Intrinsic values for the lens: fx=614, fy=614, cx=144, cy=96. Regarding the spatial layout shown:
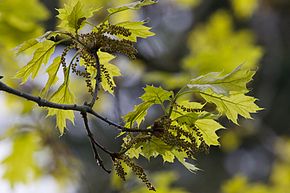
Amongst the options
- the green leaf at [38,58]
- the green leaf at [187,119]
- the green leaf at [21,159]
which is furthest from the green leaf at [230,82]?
the green leaf at [21,159]

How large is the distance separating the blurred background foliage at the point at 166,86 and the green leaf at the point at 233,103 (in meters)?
0.13

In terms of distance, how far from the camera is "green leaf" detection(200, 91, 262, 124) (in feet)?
3.90

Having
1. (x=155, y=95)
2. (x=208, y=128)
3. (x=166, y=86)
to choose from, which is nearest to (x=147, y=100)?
(x=155, y=95)

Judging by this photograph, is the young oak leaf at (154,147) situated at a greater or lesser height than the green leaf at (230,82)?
lesser

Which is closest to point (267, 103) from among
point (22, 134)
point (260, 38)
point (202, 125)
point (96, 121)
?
point (260, 38)

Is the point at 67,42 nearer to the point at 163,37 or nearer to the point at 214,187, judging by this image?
the point at 163,37

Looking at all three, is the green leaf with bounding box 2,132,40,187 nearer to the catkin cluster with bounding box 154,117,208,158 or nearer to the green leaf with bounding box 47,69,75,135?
the green leaf with bounding box 47,69,75,135

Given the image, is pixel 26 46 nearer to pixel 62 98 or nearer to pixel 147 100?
pixel 62 98

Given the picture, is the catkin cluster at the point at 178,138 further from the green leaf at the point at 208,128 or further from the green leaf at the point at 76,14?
the green leaf at the point at 76,14

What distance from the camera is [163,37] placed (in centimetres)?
520

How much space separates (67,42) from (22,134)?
143 cm

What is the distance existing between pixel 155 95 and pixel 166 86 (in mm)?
1493

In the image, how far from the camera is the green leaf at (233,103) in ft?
3.90

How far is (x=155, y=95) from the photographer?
3.90 feet
